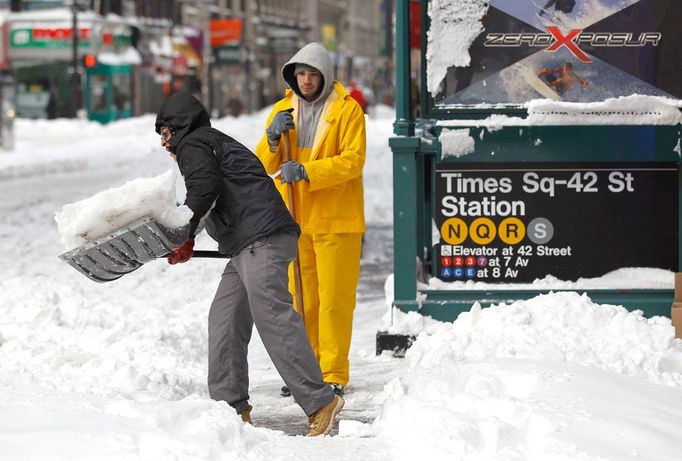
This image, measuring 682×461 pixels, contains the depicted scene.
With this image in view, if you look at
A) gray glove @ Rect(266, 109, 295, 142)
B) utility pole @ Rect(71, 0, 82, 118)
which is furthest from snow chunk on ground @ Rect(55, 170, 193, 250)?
utility pole @ Rect(71, 0, 82, 118)

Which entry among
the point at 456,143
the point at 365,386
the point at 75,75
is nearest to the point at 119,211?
the point at 365,386

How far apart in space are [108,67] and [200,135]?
153 feet

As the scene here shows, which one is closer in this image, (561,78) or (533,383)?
(533,383)

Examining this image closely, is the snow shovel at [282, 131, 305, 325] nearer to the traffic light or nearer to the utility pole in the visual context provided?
the utility pole

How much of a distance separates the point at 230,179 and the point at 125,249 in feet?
1.94

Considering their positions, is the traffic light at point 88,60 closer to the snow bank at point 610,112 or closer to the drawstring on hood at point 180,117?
the snow bank at point 610,112

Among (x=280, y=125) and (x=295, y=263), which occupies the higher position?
(x=280, y=125)

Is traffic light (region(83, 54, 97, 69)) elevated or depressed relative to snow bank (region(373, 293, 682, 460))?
elevated

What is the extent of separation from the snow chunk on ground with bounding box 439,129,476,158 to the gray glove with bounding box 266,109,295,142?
125 centimetres

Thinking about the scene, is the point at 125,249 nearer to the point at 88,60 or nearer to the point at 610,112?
the point at 610,112

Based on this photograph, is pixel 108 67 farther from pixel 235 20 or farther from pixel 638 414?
pixel 638 414

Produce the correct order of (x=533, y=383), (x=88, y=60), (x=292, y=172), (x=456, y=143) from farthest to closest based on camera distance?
(x=88, y=60) < (x=456, y=143) < (x=292, y=172) < (x=533, y=383)

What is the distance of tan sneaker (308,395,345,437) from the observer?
602cm

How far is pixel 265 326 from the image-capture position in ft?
19.7
